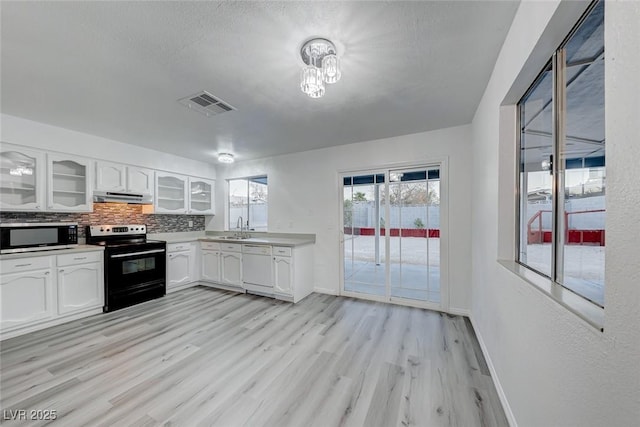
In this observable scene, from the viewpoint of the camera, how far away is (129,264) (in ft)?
11.5

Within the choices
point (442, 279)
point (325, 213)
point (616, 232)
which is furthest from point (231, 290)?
point (616, 232)

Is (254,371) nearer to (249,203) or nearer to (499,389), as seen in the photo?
(499,389)

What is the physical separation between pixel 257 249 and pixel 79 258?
7.32ft

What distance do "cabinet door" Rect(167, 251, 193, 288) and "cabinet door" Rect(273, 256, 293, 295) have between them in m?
1.77

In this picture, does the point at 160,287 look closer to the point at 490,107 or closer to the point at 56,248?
the point at 56,248

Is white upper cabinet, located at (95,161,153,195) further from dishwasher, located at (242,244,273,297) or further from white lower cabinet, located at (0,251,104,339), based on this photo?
dishwasher, located at (242,244,273,297)

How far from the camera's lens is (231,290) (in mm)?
4234

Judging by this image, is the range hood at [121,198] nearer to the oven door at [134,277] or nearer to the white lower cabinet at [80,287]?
the oven door at [134,277]

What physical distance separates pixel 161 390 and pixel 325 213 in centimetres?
290

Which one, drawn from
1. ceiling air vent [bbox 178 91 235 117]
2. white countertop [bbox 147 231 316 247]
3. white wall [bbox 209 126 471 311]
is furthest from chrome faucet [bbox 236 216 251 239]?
ceiling air vent [bbox 178 91 235 117]

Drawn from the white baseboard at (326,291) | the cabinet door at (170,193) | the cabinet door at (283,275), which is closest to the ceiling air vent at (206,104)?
the cabinet door at (283,275)

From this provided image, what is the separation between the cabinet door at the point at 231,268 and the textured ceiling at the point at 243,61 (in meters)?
2.17

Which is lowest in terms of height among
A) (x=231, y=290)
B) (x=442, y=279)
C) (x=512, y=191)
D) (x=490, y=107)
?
(x=231, y=290)

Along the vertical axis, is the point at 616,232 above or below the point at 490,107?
below
